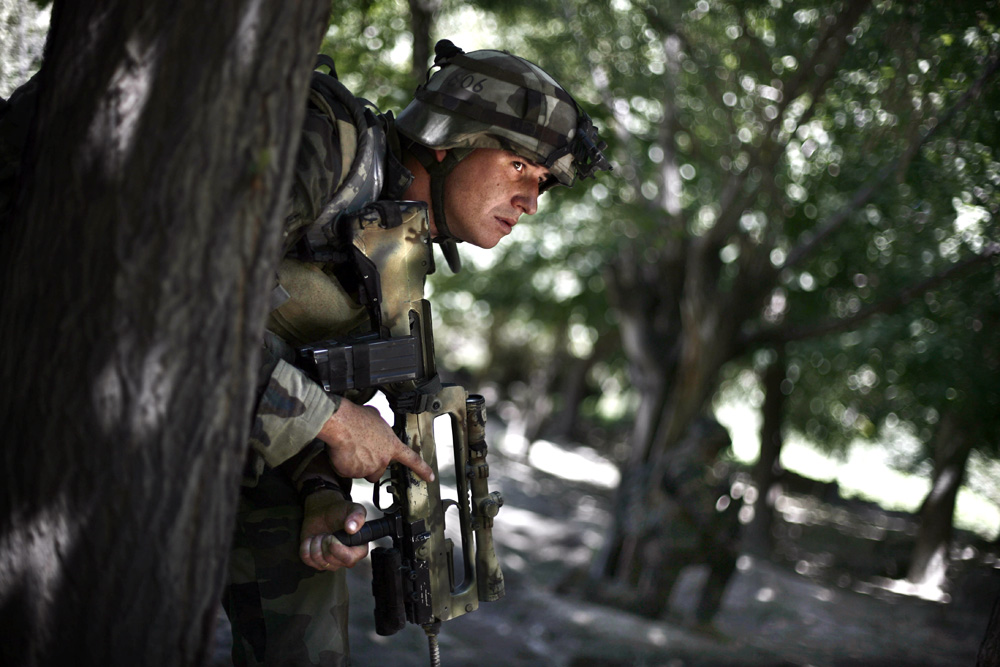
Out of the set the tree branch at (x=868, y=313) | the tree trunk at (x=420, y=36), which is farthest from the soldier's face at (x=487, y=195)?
the tree branch at (x=868, y=313)

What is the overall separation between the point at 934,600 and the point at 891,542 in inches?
77.9

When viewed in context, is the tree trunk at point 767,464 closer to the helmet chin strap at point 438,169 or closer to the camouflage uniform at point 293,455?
the helmet chin strap at point 438,169

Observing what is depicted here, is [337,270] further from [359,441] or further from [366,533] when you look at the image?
[366,533]

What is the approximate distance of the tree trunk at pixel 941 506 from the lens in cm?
759

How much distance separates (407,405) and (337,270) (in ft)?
1.51

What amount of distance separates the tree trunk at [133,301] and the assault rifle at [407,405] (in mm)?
774

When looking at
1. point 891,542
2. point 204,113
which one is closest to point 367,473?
point 204,113

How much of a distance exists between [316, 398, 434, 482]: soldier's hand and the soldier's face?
2.41ft

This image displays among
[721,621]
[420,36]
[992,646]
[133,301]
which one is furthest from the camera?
[721,621]

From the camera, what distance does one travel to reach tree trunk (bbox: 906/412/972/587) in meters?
7.59

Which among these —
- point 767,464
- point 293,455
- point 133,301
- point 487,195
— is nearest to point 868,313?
point 767,464

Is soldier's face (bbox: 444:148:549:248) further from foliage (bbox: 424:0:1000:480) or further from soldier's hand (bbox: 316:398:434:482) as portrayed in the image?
foliage (bbox: 424:0:1000:480)

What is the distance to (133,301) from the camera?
135 centimetres

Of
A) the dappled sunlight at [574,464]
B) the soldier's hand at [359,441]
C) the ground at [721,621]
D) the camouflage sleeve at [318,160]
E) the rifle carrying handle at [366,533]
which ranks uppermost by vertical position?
the camouflage sleeve at [318,160]
